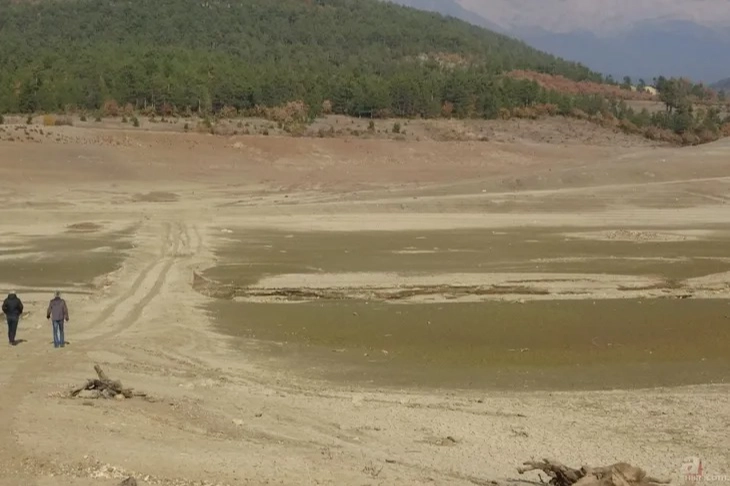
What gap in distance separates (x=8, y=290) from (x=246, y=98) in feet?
179

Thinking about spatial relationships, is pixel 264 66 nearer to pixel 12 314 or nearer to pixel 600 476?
pixel 12 314

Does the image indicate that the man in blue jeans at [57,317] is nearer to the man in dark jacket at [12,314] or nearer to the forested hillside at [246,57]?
the man in dark jacket at [12,314]

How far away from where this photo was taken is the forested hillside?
2879 inches

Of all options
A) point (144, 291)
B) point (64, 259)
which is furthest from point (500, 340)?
point (64, 259)

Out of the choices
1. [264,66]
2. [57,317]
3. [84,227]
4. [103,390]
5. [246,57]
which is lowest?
[84,227]

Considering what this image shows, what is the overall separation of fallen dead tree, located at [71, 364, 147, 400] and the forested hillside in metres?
60.9

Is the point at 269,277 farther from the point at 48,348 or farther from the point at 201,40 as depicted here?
the point at 201,40

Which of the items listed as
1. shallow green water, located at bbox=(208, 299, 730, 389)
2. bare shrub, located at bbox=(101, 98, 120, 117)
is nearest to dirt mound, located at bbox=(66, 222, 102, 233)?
shallow green water, located at bbox=(208, 299, 730, 389)

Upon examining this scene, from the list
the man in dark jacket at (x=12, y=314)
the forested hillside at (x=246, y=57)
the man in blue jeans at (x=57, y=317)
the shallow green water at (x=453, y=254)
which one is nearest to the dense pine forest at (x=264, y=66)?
the forested hillside at (x=246, y=57)

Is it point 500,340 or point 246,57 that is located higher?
point 246,57

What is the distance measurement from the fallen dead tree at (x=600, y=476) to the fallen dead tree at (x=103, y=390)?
6.35 meters

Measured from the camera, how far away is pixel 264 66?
92.4 metres

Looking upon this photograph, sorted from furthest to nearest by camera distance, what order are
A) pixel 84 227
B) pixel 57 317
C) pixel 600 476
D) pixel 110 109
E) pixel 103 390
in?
1. pixel 110 109
2. pixel 84 227
3. pixel 57 317
4. pixel 103 390
5. pixel 600 476

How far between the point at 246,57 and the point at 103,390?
101 metres
